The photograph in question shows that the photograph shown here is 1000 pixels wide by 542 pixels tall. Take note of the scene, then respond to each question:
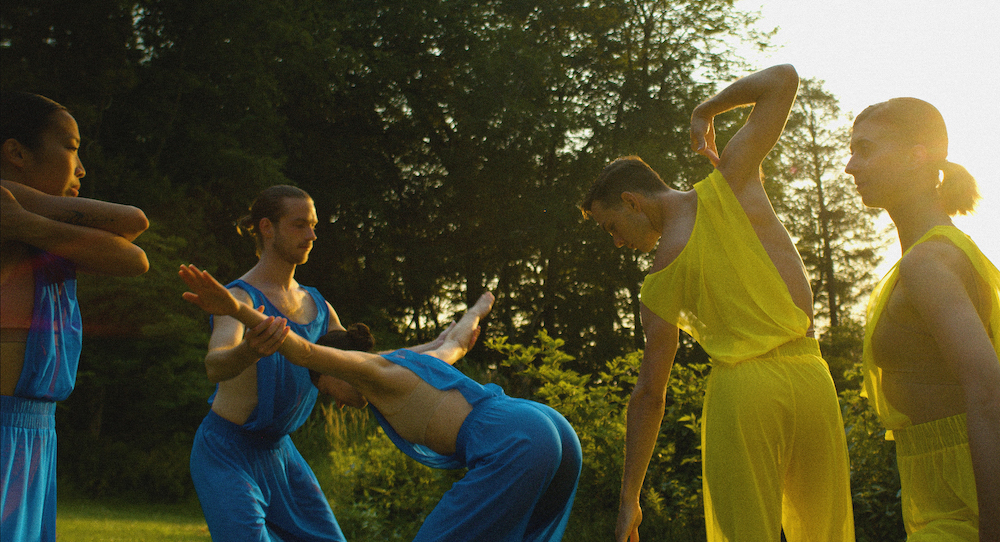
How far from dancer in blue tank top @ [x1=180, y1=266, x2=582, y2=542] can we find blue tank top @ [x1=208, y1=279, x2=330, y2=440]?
26.2 inches

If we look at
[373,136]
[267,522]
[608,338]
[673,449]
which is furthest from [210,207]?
[267,522]

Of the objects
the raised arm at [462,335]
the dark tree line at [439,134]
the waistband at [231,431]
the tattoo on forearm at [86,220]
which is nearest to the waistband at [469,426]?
the raised arm at [462,335]

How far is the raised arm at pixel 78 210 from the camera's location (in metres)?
2.34

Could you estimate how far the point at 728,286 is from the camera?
245 cm

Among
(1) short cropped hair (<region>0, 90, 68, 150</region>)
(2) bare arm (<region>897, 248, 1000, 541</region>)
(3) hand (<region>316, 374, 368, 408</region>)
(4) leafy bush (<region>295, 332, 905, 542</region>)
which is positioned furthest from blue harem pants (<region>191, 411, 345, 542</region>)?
(4) leafy bush (<region>295, 332, 905, 542</region>)

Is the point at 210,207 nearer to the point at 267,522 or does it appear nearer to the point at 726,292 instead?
the point at 267,522

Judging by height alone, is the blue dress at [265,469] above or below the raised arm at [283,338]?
below

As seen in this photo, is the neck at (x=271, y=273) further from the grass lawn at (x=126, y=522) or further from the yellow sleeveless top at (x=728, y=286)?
the grass lawn at (x=126, y=522)

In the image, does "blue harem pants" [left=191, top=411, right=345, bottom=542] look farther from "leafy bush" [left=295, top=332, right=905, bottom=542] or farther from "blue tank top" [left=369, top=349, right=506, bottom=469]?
"leafy bush" [left=295, top=332, right=905, bottom=542]

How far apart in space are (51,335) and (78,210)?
1.36ft

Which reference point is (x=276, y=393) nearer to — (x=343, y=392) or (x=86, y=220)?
(x=343, y=392)

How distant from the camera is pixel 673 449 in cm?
619

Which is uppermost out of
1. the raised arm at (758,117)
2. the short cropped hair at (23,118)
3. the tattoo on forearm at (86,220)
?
the raised arm at (758,117)

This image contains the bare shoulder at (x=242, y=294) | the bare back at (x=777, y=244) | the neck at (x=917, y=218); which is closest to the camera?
the neck at (x=917, y=218)
